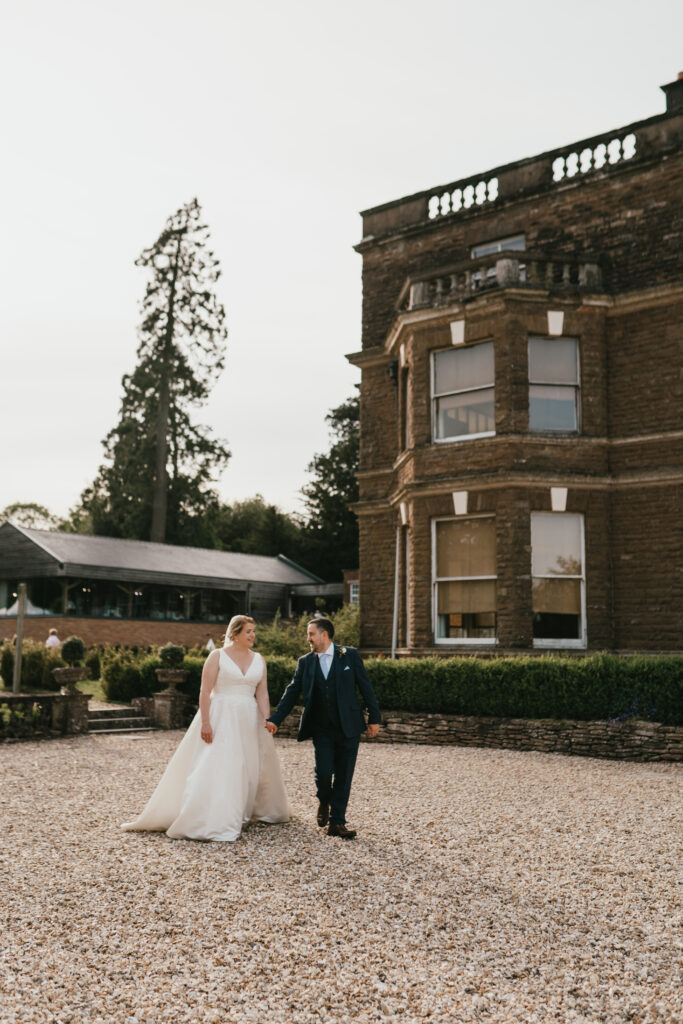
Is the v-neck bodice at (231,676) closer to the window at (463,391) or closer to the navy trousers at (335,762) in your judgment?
the navy trousers at (335,762)

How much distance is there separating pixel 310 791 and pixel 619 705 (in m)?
5.31

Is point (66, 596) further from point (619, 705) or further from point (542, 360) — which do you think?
point (619, 705)

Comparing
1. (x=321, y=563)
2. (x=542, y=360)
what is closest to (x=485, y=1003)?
(x=542, y=360)

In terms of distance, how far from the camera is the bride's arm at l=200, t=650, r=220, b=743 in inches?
278

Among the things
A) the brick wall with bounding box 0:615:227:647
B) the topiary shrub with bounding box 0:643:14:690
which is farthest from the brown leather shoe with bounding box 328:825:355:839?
the brick wall with bounding box 0:615:227:647

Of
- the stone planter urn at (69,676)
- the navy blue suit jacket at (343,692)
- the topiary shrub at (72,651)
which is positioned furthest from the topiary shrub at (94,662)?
the navy blue suit jacket at (343,692)

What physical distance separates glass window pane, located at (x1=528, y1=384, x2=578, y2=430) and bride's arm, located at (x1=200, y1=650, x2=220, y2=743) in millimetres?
10149

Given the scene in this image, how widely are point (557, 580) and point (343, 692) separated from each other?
30.2 feet

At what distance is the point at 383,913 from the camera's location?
4805 mm

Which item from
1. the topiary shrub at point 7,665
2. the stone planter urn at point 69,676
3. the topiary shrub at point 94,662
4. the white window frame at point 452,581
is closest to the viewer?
the stone planter urn at point 69,676

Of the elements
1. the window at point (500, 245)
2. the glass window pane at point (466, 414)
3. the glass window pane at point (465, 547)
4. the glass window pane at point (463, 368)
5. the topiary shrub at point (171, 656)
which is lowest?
the topiary shrub at point (171, 656)

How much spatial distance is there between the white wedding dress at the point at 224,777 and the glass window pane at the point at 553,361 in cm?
1031

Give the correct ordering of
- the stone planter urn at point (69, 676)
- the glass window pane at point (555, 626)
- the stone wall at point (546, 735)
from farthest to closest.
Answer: the glass window pane at point (555, 626) < the stone planter urn at point (69, 676) < the stone wall at point (546, 735)

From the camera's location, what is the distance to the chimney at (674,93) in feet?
55.5
